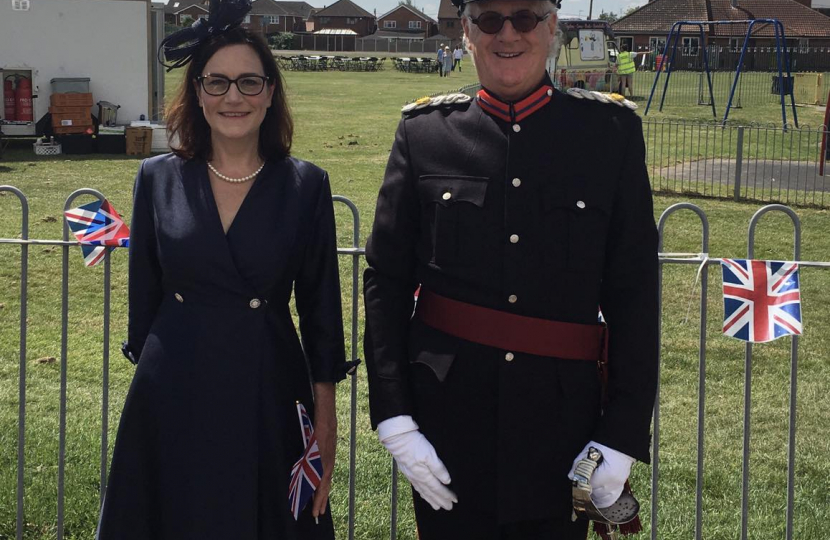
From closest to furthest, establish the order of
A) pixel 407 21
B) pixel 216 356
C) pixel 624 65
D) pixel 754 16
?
1. pixel 216 356
2. pixel 624 65
3. pixel 754 16
4. pixel 407 21

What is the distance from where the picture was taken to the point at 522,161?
2617mm

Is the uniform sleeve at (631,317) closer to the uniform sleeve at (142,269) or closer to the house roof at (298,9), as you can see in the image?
the uniform sleeve at (142,269)

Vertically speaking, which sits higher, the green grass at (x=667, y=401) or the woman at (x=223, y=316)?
the woman at (x=223, y=316)

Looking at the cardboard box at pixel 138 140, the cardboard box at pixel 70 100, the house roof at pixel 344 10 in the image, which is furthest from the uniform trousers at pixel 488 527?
the house roof at pixel 344 10

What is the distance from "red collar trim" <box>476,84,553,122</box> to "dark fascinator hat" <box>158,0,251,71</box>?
0.77m

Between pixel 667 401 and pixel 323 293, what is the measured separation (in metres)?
3.71

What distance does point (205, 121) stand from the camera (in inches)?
115

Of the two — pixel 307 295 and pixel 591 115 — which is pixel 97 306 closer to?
pixel 307 295

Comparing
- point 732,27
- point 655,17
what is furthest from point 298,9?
point 732,27

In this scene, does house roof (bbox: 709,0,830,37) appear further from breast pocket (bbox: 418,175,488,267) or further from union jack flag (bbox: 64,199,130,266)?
breast pocket (bbox: 418,175,488,267)

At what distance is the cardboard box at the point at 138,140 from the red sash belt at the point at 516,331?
582 inches

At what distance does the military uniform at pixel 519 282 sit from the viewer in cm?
258

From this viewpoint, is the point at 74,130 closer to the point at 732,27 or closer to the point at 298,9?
the point at 732,27

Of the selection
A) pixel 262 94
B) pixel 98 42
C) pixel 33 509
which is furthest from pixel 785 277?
pixel 98 42
